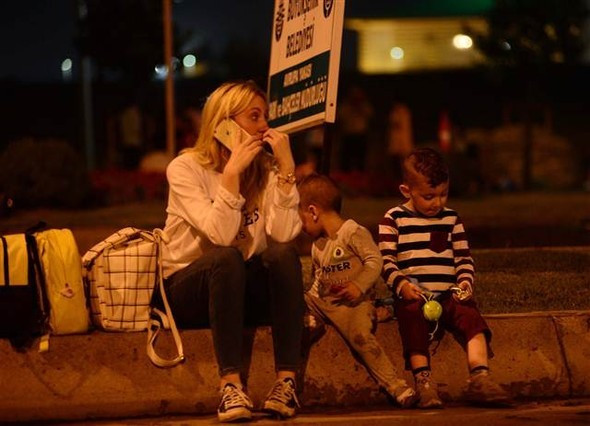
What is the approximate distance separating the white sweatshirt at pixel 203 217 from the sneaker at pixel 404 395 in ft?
2.86

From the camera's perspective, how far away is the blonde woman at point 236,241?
5.50 m

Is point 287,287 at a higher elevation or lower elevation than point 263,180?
lower

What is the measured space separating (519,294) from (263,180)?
6.49 ft

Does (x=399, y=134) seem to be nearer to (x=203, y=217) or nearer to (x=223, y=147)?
(x=223, y=147)

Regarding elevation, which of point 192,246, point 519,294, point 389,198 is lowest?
point 389,198

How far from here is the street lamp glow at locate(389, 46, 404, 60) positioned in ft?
142

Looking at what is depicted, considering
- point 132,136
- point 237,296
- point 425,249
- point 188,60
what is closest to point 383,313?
point 425,249

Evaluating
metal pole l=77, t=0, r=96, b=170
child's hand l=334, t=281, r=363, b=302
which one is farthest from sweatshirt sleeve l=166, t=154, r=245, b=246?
metal pole l=77, t=0, r=96, b=170

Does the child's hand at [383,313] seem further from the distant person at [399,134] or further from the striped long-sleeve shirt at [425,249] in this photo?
the distant person at [399,134]

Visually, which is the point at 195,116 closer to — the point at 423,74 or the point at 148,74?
the point at 148,74

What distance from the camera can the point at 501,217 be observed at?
14.5 m

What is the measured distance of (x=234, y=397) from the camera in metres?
5.46

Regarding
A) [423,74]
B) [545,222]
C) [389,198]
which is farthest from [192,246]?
[423,74]

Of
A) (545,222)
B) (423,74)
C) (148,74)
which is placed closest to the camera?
(545,222)
